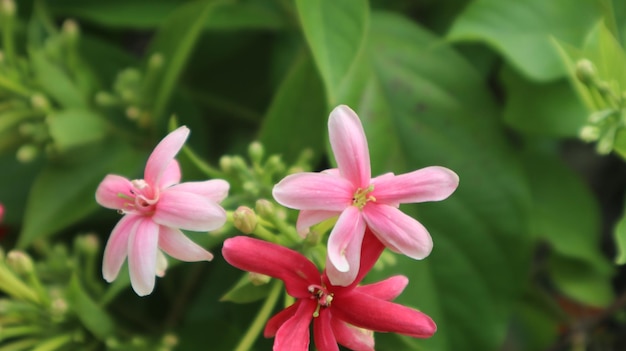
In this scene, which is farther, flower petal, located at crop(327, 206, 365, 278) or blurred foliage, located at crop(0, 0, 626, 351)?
blurred foliage, located at crop(0, 0, 626, 351)

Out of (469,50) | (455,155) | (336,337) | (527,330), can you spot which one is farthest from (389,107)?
(527,330)

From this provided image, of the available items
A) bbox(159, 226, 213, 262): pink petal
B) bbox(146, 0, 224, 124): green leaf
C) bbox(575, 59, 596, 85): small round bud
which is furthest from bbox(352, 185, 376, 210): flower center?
bbox(146, 0, 224, 124): green leaf

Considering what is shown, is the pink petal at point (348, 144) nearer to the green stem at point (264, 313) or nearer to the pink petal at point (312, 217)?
the pink petal at point (312, 217)

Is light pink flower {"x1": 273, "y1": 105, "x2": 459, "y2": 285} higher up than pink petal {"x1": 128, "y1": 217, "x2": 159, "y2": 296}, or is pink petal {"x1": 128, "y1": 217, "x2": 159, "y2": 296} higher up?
light pink flower {"x1": 273, "y1": 105, "x2": 459, "y2": 285}

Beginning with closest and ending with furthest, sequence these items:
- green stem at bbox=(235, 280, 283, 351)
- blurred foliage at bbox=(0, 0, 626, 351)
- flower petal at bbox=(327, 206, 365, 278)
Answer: flower petal at bbox=(327, 206, 365, 278), green stem at bbox=(235, 280, 283, 351), blurred foliage at bbox=(0, 0, 626, 351)

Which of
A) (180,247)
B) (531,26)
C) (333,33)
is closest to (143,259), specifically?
(180,247)

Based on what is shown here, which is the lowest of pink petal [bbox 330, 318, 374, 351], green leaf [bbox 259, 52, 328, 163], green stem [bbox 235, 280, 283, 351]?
green stem [bbox 235, 280, 283, 351]

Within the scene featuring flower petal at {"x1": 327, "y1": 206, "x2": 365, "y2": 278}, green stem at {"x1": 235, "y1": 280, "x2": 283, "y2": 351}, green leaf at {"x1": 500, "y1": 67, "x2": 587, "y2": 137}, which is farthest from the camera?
green leaf at {"x1": 500, "y1": 67, "x2": 587, "y2": 137}

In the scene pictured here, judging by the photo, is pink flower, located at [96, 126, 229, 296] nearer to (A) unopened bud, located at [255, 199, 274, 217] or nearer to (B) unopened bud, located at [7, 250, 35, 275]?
(A) unopened bud, located at [255, 199, 274, 217]

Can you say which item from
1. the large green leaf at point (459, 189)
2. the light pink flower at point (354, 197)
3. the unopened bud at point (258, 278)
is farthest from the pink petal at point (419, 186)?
the large green leaf at point (459, 189)
